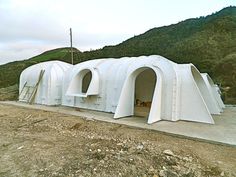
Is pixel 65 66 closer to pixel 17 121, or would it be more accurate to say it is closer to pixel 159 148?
pixel 17 121

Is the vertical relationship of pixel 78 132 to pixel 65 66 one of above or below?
below

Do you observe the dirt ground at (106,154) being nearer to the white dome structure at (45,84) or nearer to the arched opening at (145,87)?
the white dome structure at (45,84)

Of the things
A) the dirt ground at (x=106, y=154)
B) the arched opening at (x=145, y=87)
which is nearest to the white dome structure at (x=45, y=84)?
the arched opening at (x=145, y=87)

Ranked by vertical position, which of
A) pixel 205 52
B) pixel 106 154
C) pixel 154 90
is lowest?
pixel 106 154

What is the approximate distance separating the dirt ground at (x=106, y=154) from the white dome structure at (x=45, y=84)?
5.61 meters

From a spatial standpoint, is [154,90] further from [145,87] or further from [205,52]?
[205,52]

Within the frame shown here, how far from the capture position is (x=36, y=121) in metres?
9.09

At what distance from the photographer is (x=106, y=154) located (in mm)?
4969

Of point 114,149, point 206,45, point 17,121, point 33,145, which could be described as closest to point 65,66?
point 17,121

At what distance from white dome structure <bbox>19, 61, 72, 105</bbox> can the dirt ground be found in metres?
5.61

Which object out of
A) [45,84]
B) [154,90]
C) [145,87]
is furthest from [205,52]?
[45,84]

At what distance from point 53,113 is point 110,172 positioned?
7.23 meters

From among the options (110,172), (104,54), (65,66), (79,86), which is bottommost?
(110,172)

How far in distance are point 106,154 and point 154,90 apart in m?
5.69
